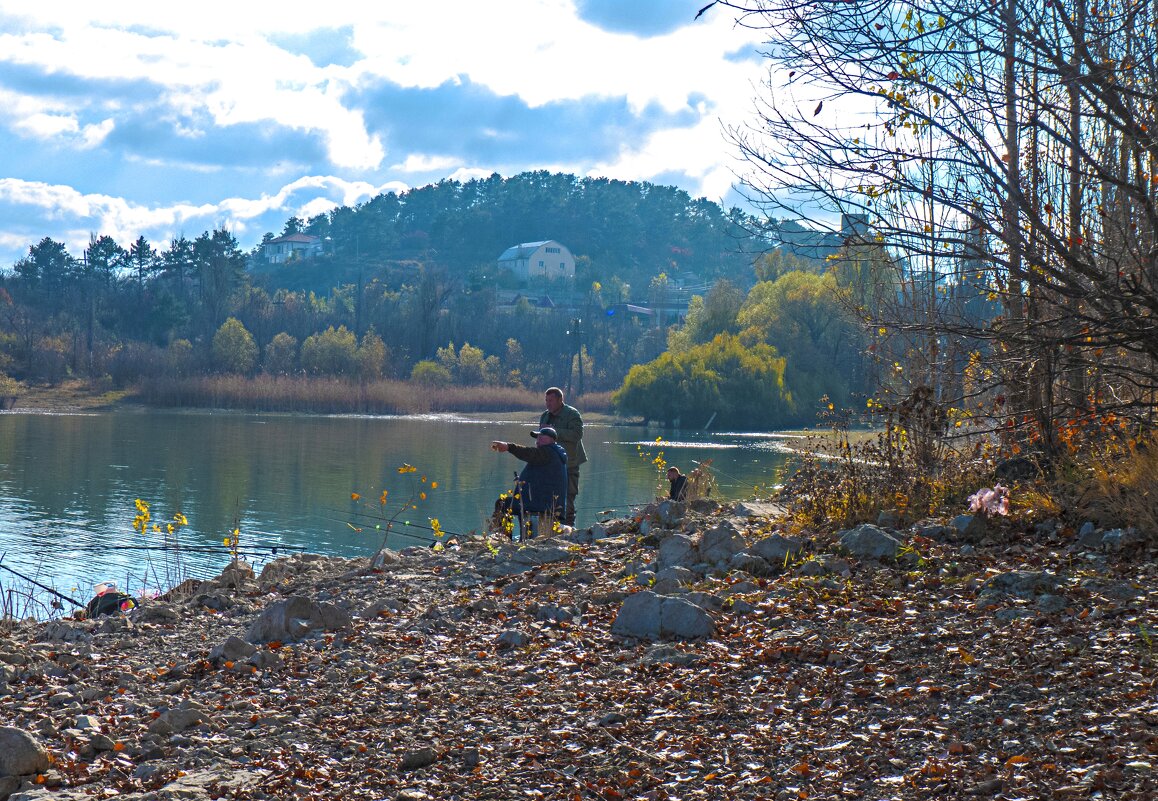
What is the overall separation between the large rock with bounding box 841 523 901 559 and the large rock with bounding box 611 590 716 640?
1.49 meters

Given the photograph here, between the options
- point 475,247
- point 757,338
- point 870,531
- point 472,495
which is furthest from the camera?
point 475,247

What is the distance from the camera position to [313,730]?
5.13 metres

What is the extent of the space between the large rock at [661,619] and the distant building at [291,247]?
502ft

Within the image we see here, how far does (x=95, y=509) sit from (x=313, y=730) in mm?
20899

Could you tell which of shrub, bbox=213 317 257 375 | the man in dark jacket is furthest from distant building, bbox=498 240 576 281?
the man in dark jacket

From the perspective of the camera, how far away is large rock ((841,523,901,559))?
7.16 metres

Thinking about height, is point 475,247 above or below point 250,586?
above

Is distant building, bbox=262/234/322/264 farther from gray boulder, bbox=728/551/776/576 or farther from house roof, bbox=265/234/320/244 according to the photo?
gray boulder, bbox=728/551/776/576

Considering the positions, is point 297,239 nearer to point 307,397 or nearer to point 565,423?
point 307,397

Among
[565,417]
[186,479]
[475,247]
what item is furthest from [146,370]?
[475,247]

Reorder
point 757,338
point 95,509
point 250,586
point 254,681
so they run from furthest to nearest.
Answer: point 757,338
point 95,509
point 250,586
point 254,681

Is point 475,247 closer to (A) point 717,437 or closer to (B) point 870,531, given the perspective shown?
(A) point 717,437

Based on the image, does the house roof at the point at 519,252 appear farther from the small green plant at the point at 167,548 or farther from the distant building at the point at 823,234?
the distant building at the point at 823,234

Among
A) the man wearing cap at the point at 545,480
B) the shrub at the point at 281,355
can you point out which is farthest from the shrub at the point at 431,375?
the man wearing cap at the point at 545,480
